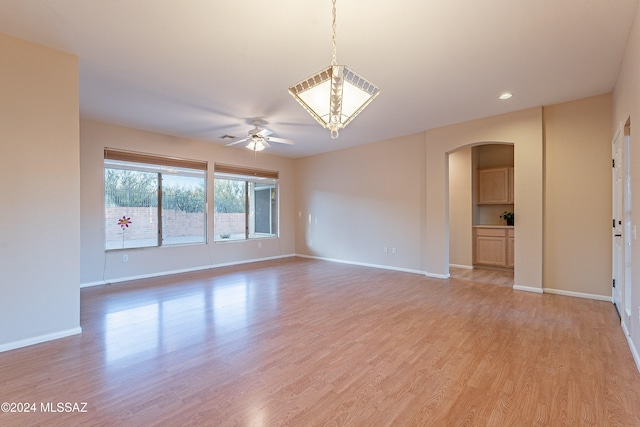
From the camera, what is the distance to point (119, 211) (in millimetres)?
5430

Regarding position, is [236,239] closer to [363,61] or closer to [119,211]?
[119,211]

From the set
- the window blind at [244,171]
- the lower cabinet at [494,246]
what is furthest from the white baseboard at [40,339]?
the lower cabinet at [494,246]

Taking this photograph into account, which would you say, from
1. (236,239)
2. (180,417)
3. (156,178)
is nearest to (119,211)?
(156,178)

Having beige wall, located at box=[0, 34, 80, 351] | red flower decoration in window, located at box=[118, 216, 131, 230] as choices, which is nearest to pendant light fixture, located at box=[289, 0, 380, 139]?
beige wall, located at box=[0, 34, 80, 351]

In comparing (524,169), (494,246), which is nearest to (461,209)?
(494,246)

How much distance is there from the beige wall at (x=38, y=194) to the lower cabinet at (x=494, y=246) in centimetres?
686

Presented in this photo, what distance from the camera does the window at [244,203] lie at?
6.81m

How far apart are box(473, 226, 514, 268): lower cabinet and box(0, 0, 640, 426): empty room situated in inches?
2.2

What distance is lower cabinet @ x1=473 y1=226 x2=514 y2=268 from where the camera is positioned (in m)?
5.97

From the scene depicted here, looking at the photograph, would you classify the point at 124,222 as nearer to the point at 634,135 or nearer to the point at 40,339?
the point at 40,339

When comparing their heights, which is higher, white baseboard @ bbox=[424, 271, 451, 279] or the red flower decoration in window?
the red flower decoration in window

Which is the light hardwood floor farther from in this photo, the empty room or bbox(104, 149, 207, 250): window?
bbox(104, 149, 207, 250): window

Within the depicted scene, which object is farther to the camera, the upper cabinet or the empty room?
the upper cabinet

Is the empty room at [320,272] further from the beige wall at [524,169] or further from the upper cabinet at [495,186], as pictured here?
the upper cabinet at [495,186]
